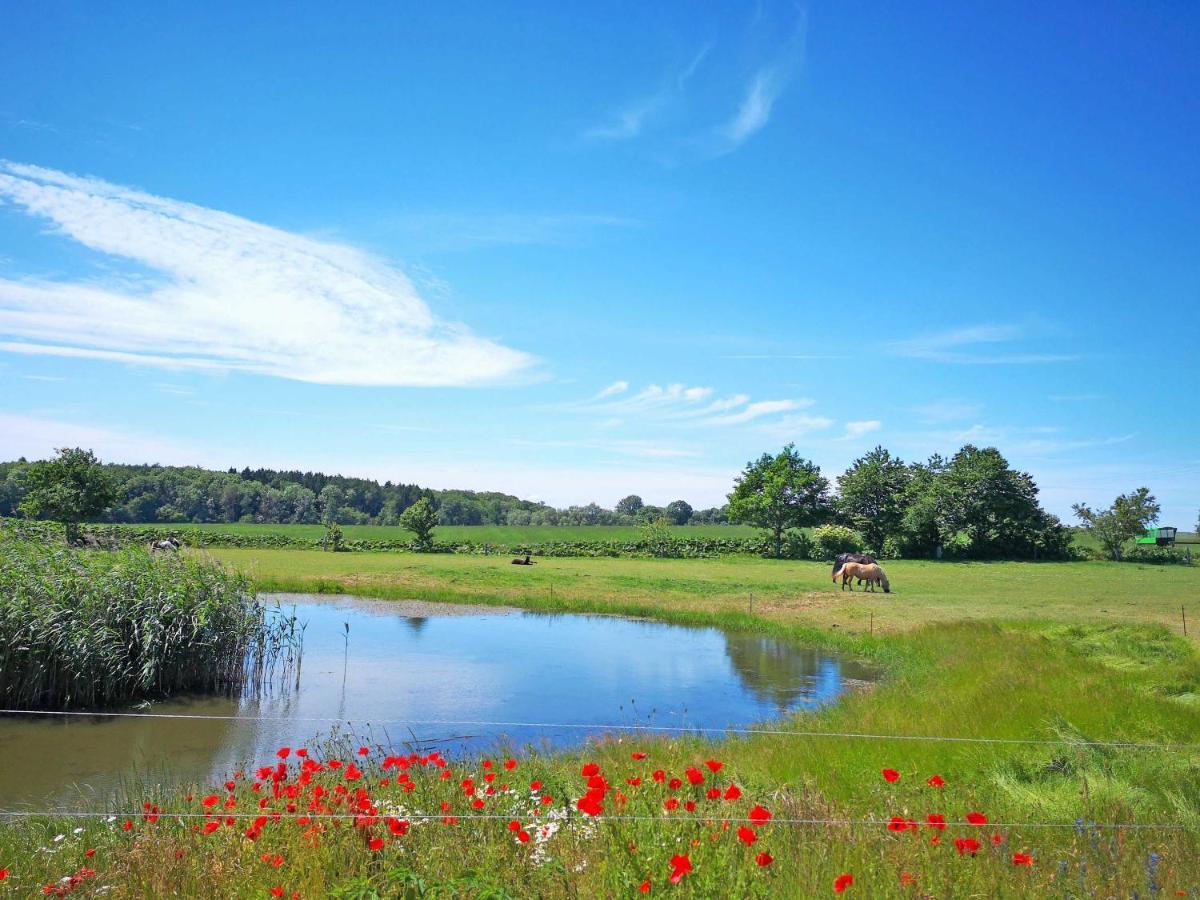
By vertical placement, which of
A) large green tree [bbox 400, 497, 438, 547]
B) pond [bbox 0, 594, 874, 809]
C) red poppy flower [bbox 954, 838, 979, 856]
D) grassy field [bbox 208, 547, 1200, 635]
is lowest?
pond [bbox 0, 594, 874, 809]

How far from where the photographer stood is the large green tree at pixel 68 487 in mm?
57312

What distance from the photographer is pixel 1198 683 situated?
13.3 m

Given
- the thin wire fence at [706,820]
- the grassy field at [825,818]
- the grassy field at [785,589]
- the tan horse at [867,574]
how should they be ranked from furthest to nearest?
the tan horse at [867,574], the grassy field at [785,589], the thin wire fence at [706,820], the grassy field at [825,818]

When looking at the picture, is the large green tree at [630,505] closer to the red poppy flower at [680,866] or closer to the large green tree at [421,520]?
the large green tree at [421,520]

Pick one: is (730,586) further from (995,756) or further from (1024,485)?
(1024,485)

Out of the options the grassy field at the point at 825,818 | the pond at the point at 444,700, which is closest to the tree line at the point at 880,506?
the pond at the point at 444,700

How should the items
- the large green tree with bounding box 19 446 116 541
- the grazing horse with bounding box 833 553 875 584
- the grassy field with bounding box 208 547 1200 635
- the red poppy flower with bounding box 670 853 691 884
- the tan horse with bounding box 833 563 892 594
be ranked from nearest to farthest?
1. the red poppy flower with bounding box 670 853 691 884
2. the grassy field with bounding box 208 547 1200 635
3. the tan horse with bounding box 833 563 892 594
4. the grazing horse with bounding box 833 553 875 584
5. the large green tree with bounding box 19 446 116 541

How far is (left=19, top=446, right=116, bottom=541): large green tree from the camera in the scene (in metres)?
57.3

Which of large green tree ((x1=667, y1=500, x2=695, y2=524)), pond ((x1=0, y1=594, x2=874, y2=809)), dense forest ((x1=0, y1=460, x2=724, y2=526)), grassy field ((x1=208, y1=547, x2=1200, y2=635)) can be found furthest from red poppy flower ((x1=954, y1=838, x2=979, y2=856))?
large green tree ((x1=667, y1=500, x2=695, y2=524))

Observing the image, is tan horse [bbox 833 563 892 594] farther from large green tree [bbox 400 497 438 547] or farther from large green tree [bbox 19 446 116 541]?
large green tree [bbox 19 446 116 541]

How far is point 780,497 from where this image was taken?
243ft

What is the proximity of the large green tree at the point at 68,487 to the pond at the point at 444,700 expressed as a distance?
40.0 m

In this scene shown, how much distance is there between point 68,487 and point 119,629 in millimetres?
51033

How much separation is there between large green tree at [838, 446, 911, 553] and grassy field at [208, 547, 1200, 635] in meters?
17.4
